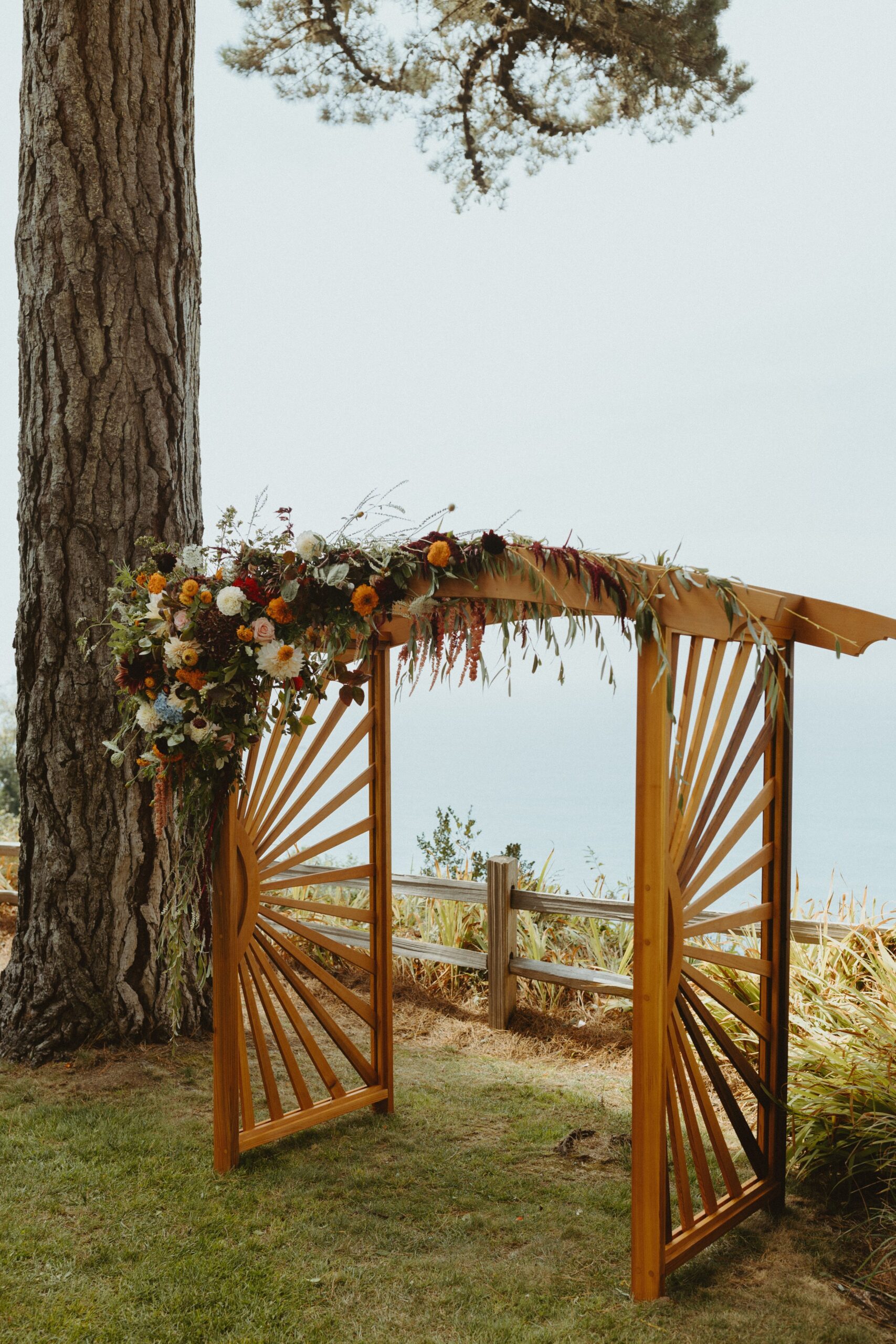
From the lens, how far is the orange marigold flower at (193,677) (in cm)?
310

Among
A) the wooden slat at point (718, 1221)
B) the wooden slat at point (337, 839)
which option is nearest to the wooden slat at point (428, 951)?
the wooden slat at point (337, 839)

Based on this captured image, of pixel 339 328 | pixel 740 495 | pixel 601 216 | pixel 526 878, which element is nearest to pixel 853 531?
pixel 740 495

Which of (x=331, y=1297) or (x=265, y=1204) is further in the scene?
(x=265, y=1204)

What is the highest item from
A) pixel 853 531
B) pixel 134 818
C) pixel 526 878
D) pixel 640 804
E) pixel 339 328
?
pixel 339 328

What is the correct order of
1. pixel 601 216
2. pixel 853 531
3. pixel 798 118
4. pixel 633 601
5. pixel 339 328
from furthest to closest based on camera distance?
pixel 853 531, pixel 339 328, pixel 601 216, pixel 798 118, pixel 633 601

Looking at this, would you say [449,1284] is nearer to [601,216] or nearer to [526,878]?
[526,878]

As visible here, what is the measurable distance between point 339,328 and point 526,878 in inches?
642

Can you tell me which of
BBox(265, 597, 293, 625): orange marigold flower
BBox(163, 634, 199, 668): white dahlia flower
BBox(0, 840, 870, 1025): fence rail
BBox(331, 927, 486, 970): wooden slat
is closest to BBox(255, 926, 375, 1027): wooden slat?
BBox(0, 840, 870, 1025): fence rail

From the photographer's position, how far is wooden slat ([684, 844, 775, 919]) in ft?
9.99

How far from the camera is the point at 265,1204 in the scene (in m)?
3.28

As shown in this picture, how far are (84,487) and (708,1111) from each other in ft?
12.1

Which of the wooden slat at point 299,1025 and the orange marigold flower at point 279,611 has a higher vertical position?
the orange marigold flower at point 279,611

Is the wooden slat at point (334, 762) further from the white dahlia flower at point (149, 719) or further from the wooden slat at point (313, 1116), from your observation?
the wooden slat at point (313, 1116)

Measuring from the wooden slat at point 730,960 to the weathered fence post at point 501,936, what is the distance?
1.99 meters
